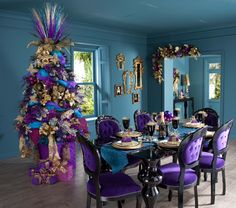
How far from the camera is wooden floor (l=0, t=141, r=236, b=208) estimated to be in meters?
3.28

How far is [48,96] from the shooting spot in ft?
12.4

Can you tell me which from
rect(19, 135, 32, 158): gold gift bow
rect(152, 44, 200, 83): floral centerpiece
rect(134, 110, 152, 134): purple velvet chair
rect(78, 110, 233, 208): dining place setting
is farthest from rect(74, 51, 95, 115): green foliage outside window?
rect(78, 110, 233, 208): dining place setting

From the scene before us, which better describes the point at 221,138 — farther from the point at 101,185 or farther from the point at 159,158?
the point at 101,185

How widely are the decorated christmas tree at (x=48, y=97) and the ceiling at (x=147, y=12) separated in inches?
26.9

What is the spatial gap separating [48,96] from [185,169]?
6.71 feet

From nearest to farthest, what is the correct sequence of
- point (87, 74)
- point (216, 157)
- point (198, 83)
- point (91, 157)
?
point (91, 157), point (216, 157), point (87, 74), point (198, 83)

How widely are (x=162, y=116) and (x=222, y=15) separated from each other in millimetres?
3072

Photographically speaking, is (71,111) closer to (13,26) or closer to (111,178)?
(111,178)

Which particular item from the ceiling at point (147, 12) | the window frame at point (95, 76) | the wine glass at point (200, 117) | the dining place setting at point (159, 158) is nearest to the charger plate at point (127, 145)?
the dining place setting at point (159, 158)

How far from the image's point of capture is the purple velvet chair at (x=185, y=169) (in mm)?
2691

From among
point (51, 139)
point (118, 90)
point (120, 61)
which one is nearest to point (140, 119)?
point (51, 139)

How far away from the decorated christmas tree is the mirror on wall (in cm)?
590

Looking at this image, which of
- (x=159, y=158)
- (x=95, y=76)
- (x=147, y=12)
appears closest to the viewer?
(x=159, y=158)

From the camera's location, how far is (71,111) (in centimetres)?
386
